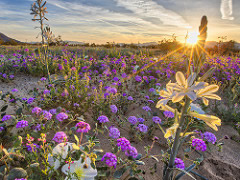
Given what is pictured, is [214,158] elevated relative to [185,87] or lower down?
lower down

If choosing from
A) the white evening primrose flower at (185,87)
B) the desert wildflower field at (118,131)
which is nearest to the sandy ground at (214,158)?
the desert wildflower field at (118,131)

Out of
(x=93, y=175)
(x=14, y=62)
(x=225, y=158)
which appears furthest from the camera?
(x=14, y=62)

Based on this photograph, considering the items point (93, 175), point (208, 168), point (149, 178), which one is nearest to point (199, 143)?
point (208, 168)

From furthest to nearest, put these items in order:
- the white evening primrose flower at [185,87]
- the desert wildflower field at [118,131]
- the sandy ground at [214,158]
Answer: the sandy ground at [214,158] < the desert wildflower field at [118,131] < the white evening primrose flower at [185,87]

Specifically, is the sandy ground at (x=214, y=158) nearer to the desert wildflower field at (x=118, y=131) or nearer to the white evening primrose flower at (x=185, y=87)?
the desert wildflower field at (x=118, y=131)

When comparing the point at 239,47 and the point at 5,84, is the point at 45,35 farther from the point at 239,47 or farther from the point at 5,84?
the point at 239,47

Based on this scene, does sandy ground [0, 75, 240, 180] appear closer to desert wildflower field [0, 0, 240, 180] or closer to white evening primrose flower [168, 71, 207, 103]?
desert wildflower field [0, 0, 240, 180]

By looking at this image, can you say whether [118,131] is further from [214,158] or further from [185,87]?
[214,158]

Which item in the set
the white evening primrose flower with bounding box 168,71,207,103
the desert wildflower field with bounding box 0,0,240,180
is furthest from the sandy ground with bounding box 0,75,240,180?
the white evening primrose flower with bounding box 168,71,207,103

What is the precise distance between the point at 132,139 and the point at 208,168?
111 centimetres

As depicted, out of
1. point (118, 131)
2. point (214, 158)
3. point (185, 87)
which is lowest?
point (214, 158)

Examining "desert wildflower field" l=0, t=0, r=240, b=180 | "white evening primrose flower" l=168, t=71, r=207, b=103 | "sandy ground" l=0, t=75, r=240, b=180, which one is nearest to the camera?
"white evening primrose flower" l=168, t=71, r=207, b=103

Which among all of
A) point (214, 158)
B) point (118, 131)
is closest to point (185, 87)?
point (118, 131)

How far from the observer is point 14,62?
5.34 metres
